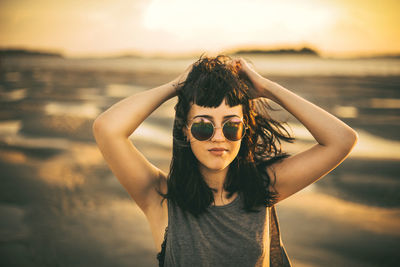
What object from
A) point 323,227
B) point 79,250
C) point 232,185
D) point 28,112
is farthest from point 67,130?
point 232,185

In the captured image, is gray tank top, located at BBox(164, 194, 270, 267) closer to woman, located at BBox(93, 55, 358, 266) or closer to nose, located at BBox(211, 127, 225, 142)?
woman, located at BBox(93, 55, 358, 266)

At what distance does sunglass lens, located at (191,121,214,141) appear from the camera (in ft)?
5.82

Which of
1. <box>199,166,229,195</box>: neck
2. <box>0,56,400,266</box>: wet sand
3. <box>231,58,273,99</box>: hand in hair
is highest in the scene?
<box>231,58,273,99</box>: hand in hair

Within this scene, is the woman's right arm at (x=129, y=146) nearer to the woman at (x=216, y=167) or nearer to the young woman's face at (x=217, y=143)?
the woman at (x=216, y=167)

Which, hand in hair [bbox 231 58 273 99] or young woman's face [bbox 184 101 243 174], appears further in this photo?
hand in hair [bbox 231 58 273 99]

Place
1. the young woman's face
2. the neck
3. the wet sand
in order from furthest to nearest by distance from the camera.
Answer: the wet sand
the neck
the young woman's face

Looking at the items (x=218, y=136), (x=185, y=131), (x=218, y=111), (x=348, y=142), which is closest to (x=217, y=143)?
(x=218, y=136)

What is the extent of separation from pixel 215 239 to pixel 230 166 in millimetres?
498

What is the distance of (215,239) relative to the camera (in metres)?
1.72

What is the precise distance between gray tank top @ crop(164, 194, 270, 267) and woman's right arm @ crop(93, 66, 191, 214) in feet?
0.70

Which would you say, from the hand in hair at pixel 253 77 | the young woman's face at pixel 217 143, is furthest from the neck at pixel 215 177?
the hand in hair at pixel 253 77

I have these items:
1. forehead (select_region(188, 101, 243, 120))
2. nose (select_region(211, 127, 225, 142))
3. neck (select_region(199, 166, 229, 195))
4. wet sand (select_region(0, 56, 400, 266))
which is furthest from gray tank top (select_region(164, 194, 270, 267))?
wet sand (select_region(0, 56, 400, 266))

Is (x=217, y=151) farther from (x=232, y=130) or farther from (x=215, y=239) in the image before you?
(x=215, y=239)

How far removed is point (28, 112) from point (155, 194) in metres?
11.5
